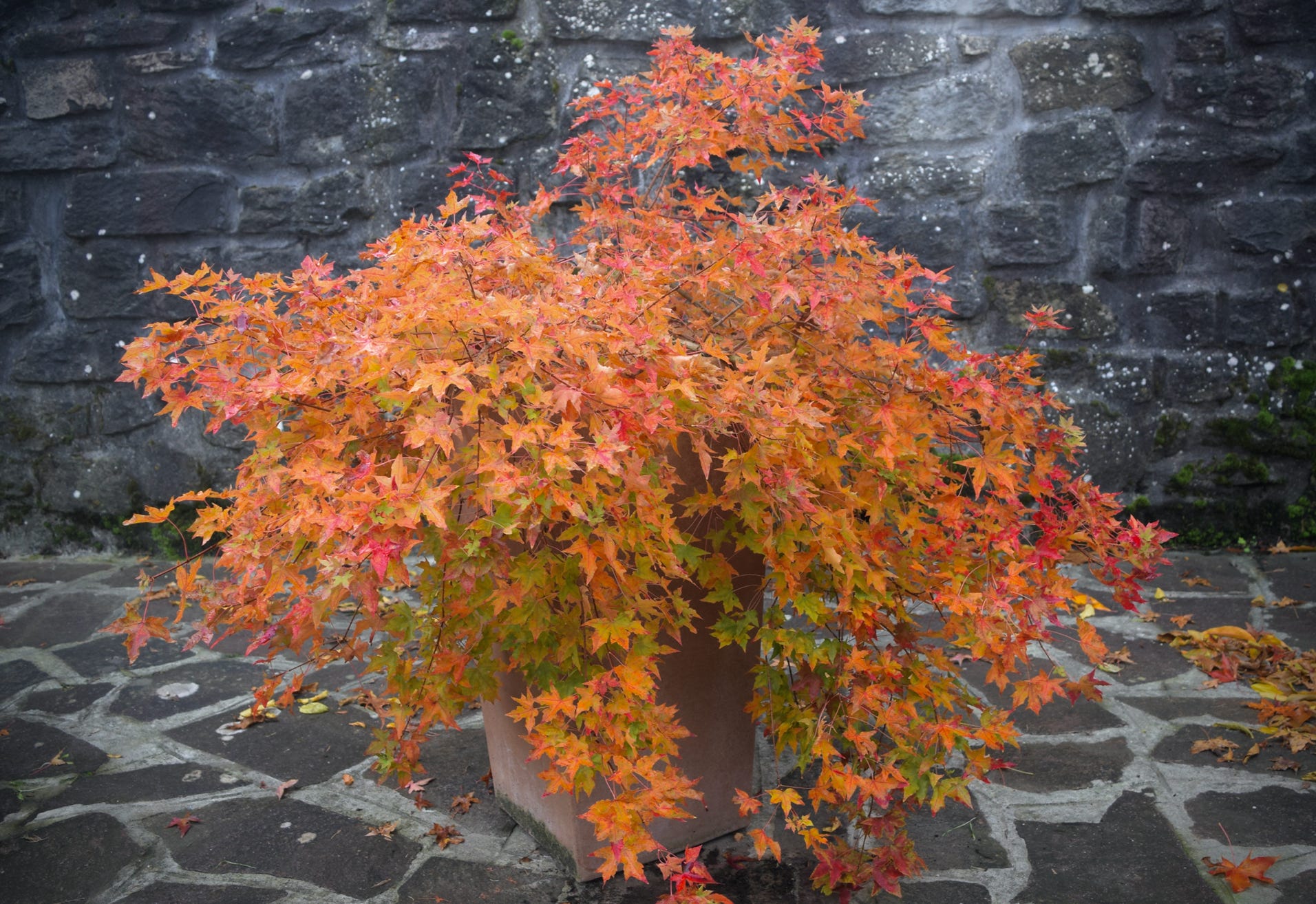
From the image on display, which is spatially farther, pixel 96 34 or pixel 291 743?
pixel 96 34

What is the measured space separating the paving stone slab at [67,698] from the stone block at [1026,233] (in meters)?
2.76

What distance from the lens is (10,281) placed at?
330 cm

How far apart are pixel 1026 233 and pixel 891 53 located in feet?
2.27

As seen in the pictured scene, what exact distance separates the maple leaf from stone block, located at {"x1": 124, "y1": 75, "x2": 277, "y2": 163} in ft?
7.65

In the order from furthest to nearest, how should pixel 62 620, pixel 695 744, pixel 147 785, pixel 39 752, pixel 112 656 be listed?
pixel 62 620, pixel 112 656, pixel 39 752, pixel 147 785, pixel 695 744

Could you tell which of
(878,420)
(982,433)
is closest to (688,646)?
(878,420)

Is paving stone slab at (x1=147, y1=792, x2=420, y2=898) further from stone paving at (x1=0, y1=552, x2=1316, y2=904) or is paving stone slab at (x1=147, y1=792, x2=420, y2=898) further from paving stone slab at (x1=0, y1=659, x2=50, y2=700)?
paving stone slab at (x1=0, y1=659, x2=50, y2=700)

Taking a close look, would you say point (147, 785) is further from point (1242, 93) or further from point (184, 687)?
point (1242, 93)

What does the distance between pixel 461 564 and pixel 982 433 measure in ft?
2.83

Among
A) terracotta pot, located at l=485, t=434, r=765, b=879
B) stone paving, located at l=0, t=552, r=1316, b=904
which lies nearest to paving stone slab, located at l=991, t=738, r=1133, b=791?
stone paving, located at l=0, t=552, r=1316, b=904

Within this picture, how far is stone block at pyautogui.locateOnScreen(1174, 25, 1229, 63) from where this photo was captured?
290cm

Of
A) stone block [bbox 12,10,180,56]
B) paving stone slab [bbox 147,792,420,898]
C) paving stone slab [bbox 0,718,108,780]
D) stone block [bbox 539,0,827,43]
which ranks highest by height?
stone block [bbox 12,10,180,56]

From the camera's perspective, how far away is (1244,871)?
5.20 ft

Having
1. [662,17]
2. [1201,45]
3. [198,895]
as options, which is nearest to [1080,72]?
[1201,45]
